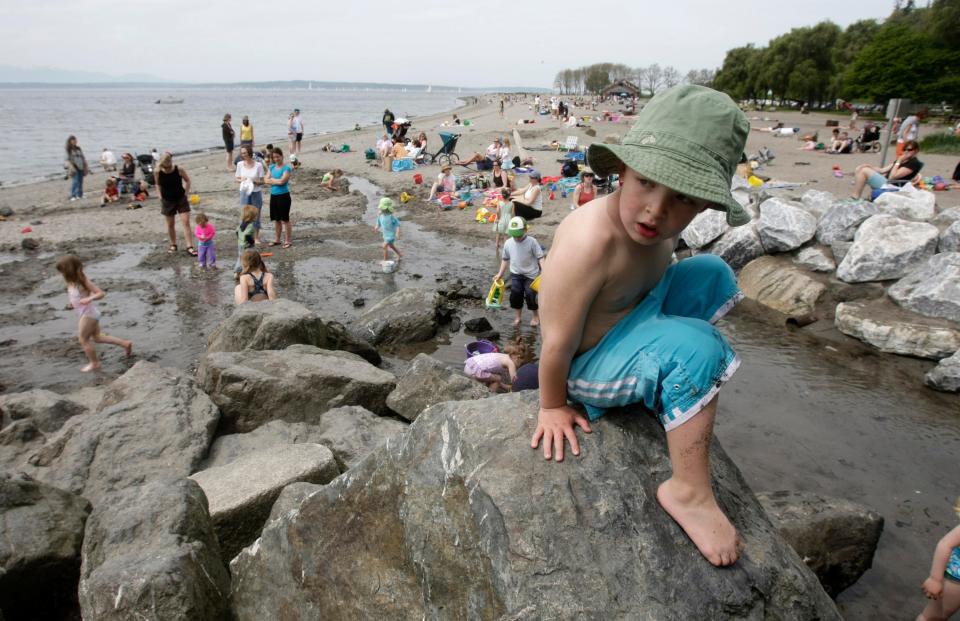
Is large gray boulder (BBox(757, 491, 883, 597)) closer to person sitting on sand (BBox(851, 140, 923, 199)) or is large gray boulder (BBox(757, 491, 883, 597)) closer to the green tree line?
person sitting on sand (BBox(851, 140, 923, 199))

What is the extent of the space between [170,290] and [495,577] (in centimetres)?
1135

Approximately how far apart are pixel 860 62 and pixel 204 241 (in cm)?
5268

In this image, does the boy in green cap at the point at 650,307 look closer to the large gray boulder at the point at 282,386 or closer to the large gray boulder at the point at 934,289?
the large gray boulder at the point at 282,386

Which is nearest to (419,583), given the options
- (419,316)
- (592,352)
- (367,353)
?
(592,352)

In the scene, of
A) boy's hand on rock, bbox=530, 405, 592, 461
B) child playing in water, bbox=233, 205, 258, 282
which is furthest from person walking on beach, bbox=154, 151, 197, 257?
boy's hand on rock, bbox=530, 405, 592, 461

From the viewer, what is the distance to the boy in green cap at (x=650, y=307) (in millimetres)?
2115

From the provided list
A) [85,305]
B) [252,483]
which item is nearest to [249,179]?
[85,305]

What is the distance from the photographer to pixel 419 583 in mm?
2496

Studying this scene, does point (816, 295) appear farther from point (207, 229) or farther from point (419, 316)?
point (207, 229)

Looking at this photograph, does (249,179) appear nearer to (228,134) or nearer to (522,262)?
(522,262)

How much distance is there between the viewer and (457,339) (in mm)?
9422

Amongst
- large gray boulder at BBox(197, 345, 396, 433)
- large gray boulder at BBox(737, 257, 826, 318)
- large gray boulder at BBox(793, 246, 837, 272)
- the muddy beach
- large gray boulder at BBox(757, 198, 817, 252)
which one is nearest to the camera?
the muddy beach

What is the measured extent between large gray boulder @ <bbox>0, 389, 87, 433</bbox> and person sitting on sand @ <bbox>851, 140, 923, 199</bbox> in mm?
15320

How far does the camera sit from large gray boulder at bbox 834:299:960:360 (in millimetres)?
8172
